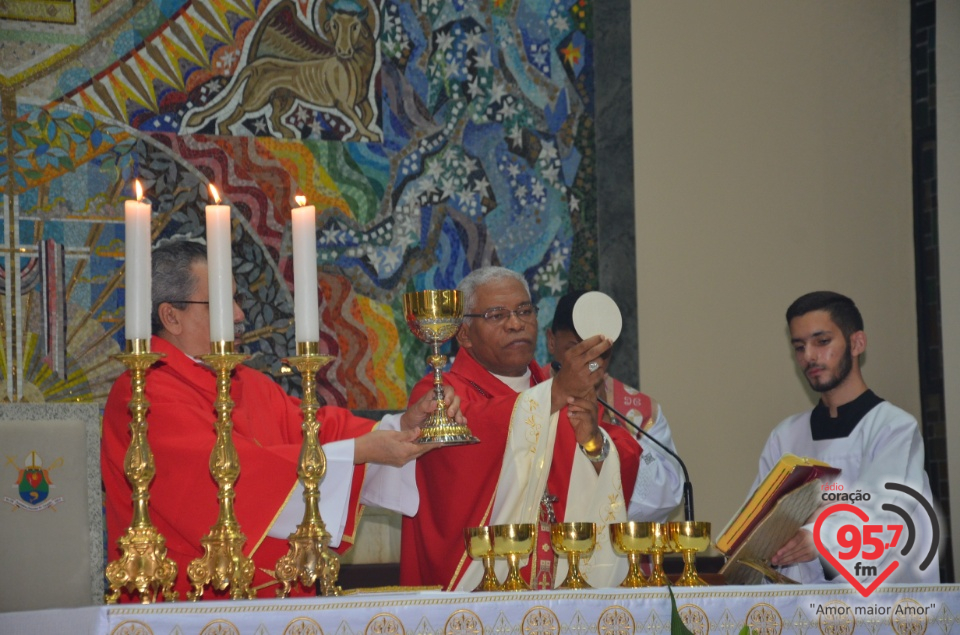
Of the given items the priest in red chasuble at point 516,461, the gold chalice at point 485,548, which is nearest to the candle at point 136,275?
the gold chalice at point 485,548

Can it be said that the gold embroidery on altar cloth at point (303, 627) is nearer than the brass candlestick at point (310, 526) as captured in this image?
Yes

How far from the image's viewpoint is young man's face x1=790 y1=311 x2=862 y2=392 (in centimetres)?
475

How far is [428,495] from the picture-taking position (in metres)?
4.18

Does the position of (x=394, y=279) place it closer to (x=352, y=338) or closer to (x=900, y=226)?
(x=352, y=338)

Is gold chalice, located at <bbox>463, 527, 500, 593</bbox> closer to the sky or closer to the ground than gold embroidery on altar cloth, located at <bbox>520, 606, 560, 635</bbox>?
closer to the sky

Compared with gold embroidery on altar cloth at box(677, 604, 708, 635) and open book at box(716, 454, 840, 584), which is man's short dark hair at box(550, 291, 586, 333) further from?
gold embroidery on altar cloth at box(677, 604, 708, 635)

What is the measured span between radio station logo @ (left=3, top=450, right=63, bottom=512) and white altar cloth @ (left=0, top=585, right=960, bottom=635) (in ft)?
2.50

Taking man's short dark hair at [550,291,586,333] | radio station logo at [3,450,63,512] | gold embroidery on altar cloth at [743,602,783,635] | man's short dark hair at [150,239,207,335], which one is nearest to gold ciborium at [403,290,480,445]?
gold embroidery on altar cloth at [743,602,783,635]

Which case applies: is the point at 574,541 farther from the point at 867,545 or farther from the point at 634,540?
the point at 867,545

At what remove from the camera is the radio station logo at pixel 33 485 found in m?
3.48

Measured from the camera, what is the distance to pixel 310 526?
302 centimetres

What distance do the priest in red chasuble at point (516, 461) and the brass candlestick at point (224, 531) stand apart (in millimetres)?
1002

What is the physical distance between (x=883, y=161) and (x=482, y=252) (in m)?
2.21

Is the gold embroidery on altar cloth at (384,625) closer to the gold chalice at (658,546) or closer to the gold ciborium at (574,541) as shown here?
the gold ciborium at (574,541)
